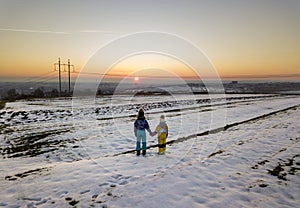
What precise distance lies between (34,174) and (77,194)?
2282 millimetres

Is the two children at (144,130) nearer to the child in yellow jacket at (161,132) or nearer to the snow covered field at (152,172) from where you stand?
the child in yellow jacket at (161,132)

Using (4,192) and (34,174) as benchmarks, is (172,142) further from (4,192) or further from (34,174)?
(4,192)

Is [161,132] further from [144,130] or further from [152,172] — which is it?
[152,172]

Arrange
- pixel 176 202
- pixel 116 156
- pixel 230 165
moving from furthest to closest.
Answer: pixel 116 156, pixel 230 165, pixel 176 202

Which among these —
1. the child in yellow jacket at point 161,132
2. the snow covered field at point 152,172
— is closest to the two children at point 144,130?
the child in yellow jacket at point 161,132

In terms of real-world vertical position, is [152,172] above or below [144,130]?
below

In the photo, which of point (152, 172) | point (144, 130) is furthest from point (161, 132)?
point (152, 172)

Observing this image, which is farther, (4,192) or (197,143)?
(197,143)

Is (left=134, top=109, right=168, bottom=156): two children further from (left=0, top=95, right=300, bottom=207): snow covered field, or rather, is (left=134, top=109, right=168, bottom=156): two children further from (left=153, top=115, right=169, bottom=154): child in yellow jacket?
(left=0, top=95, right=300, bottom=207): snow covered field

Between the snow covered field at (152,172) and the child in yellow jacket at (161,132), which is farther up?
the child in yellow jacket at (161,132)

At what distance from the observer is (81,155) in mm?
8773

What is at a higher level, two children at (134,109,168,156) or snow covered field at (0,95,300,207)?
two children at (134,109,168,156)

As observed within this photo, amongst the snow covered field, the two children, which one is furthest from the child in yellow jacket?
the snow covered field

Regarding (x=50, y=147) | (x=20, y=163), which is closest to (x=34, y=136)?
(x=50, y=147)
